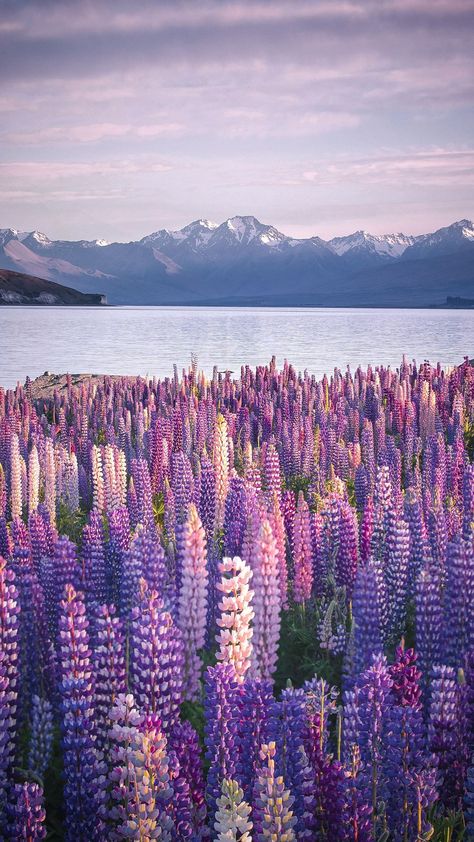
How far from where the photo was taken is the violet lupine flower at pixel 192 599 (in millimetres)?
5500

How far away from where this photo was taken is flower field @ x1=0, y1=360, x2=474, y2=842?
3957 mm

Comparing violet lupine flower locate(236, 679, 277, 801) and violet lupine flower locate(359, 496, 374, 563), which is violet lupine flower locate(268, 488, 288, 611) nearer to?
violet lupine flower locate(359, 496, 374, 563)

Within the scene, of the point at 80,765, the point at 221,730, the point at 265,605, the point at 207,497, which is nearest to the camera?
the point at 221,730

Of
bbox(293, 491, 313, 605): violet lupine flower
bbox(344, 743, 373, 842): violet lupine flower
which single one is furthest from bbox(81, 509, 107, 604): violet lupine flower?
bbox(344, 743, 373, 842): violet lupine flower

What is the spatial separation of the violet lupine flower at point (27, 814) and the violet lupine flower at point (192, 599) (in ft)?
6.08

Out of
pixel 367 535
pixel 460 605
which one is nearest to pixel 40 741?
pixel 460 605

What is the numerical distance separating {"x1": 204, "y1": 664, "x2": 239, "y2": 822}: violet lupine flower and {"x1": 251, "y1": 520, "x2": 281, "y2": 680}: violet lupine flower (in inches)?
48.4

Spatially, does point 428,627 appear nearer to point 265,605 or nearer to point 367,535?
point 265,605

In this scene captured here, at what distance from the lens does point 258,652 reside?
5777 mm

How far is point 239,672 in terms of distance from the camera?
15.7ft

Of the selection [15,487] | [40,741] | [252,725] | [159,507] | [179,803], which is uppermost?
[252,725]

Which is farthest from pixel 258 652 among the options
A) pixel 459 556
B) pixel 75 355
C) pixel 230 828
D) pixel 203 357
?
pixel 75 355

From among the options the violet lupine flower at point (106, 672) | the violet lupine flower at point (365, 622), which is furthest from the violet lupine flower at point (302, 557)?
the violet lupine flower at point (106, 672)

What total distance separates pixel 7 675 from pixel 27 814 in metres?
1.42
